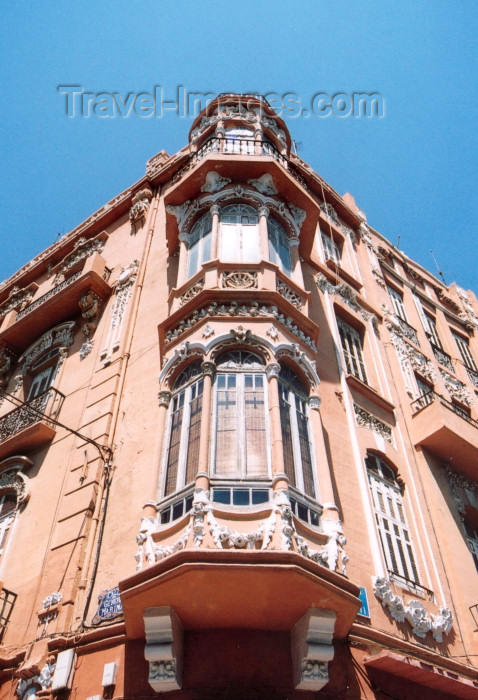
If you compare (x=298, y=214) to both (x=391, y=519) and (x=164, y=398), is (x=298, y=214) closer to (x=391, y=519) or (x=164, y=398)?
(x=164, y=398)

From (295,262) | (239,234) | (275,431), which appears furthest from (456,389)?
(275,431)

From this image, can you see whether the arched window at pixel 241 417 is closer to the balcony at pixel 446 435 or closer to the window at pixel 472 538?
the balcony at pixel 446 435

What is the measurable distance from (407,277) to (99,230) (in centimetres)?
1154

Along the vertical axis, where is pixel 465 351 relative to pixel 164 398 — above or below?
above

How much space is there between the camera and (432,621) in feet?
31.3

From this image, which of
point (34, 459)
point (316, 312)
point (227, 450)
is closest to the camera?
point (227, 450)

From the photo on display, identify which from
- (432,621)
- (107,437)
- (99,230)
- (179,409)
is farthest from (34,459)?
(99,230)

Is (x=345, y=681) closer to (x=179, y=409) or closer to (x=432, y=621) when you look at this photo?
(x=432, y=621)

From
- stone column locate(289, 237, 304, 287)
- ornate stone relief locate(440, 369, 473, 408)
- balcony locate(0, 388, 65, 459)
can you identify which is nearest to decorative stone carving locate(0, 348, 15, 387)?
balcony locate(0, 388, 65, 459)

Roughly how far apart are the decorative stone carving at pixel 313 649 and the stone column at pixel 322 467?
1546 millimetres

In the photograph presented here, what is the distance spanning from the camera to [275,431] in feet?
28.3

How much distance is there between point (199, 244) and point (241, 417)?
512cm

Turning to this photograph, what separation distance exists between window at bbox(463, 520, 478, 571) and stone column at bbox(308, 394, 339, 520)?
16.3 feet

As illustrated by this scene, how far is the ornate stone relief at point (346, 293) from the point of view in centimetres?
1506
